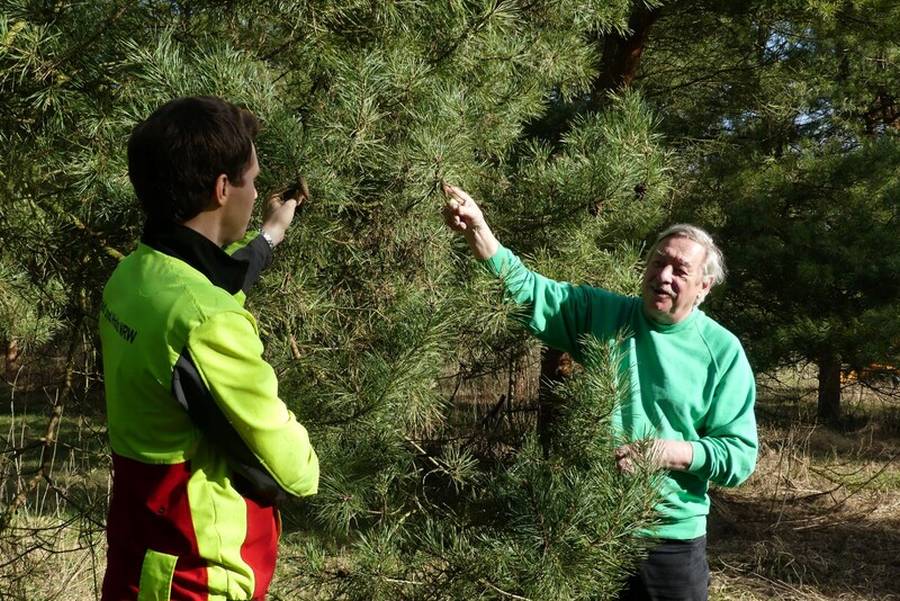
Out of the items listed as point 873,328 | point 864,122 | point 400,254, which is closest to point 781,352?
point 873,328

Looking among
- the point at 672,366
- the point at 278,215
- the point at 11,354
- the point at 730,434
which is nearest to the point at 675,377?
the point at 672,366

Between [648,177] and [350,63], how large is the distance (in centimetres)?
93

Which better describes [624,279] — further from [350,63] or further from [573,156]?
[350,63]

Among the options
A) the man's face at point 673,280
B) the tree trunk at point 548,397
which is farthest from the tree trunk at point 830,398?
the man's face at point 673,280

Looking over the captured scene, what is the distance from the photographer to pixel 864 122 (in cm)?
750

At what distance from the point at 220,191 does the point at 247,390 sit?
0.34 m

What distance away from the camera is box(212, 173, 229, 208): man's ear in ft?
5.05

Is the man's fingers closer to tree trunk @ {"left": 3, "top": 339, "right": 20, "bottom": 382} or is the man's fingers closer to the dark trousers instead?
the dark trousers

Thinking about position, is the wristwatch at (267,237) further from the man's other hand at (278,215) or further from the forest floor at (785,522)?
the forest floor at (785,522)

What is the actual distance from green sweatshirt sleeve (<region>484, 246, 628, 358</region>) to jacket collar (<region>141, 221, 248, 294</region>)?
2.66ft

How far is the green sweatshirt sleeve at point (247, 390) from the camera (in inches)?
56.5

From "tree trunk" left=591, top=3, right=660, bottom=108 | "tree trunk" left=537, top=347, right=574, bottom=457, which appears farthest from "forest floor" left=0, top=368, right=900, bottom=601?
"tree trunk" left=591, top=3, right=660, bottom=108

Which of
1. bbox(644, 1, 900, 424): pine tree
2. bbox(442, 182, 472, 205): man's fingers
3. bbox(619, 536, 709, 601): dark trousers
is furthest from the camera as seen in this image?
bbox(644, 1, 900, 424): pine tree

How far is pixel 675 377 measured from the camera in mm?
2293
